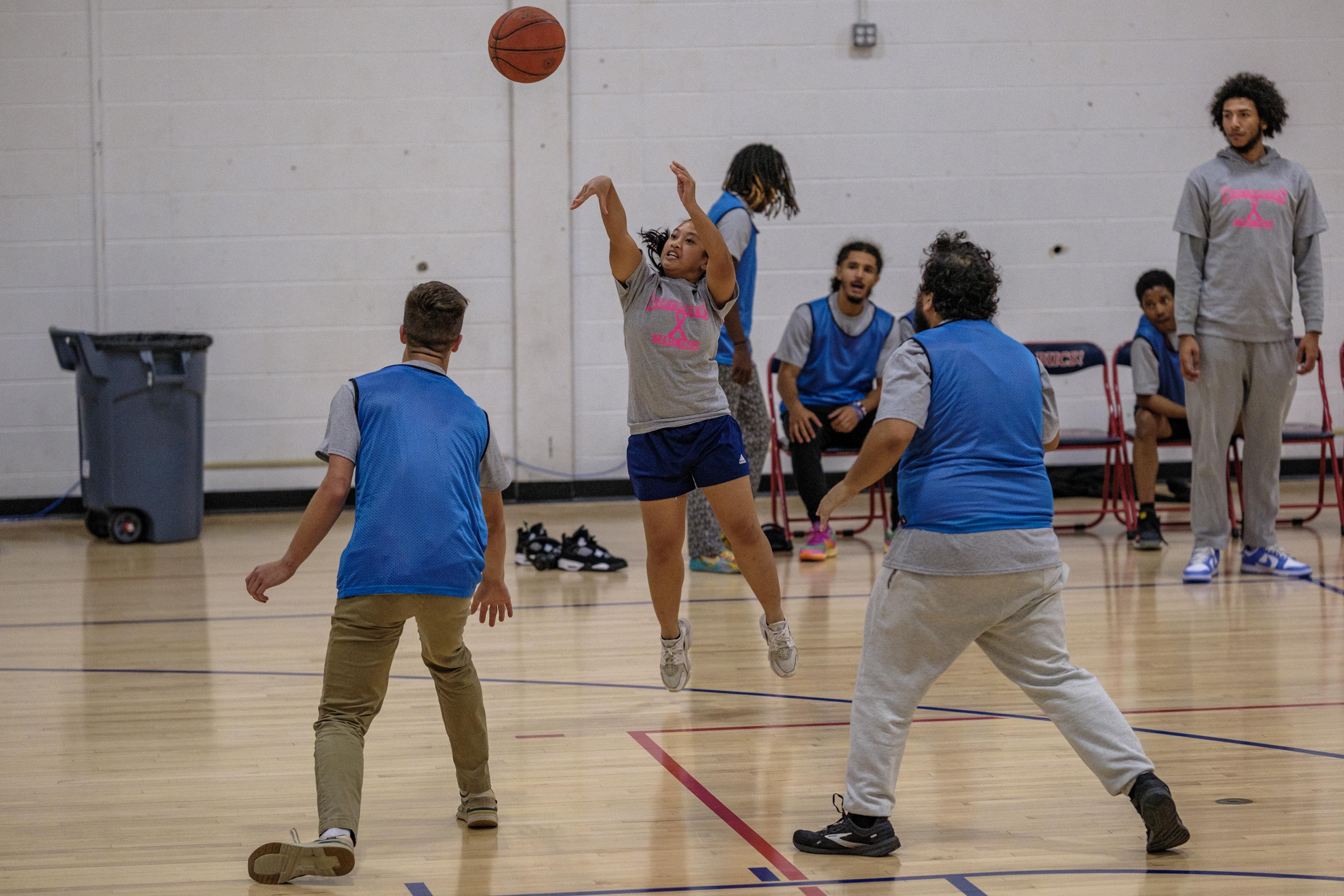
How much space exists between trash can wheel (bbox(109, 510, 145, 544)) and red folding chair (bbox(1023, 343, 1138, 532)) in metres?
5.00

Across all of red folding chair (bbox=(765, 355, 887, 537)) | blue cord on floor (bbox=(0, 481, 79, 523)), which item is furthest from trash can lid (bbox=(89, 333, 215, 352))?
red folding chair (bbox=(765, 355, 887, 537))

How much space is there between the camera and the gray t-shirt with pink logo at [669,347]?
173 inches

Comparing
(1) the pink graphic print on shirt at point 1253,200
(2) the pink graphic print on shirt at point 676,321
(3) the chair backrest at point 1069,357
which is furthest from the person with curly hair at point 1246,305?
(2) the pink graphic print on shirt at point 676,321

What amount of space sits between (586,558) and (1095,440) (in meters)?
2.81

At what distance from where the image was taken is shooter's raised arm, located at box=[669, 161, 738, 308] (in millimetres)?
4109

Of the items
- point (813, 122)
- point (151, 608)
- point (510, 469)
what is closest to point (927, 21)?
point (813, 122)

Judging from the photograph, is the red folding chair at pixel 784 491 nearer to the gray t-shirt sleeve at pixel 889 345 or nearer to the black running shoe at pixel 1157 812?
the gray t-shirt sleeve at pixel 889 345

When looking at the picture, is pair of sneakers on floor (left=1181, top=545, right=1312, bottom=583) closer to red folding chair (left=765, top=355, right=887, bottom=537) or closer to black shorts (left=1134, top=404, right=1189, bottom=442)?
black shorts (left=1134, top=404, right=1189, bottom=442)

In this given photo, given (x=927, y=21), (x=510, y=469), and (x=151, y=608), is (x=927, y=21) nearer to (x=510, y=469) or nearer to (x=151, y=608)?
(x=510, y=469)

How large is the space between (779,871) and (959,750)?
3.47ft

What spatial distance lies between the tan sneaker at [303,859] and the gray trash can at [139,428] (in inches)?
199

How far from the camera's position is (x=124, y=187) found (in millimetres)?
8375

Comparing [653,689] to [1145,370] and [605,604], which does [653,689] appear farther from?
[1145,370]

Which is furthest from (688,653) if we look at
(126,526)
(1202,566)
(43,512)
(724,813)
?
(43,512)
